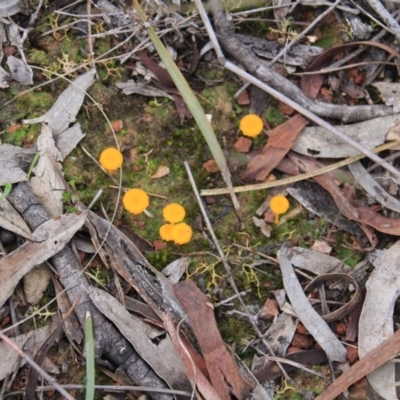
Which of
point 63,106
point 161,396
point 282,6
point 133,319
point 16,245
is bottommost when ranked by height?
point 161,396

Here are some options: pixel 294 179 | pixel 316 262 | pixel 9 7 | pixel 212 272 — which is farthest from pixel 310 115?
pixel 9 7

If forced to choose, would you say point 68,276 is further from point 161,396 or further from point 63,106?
point 63,106

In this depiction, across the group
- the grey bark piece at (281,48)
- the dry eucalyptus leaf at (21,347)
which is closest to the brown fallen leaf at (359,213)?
the grey bark piece at (281,48)

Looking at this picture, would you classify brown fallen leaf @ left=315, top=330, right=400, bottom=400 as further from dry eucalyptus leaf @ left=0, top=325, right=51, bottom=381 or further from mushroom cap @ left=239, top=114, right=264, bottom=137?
dry eucalyptus leaf @ left=0, top=325, right=51, bottom=381

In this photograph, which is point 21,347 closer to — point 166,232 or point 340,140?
point 166,232

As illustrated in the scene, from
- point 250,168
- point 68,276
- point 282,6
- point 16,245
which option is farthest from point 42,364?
point 282,6

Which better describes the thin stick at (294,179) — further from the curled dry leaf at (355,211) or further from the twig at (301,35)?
the twig at (301,35)
